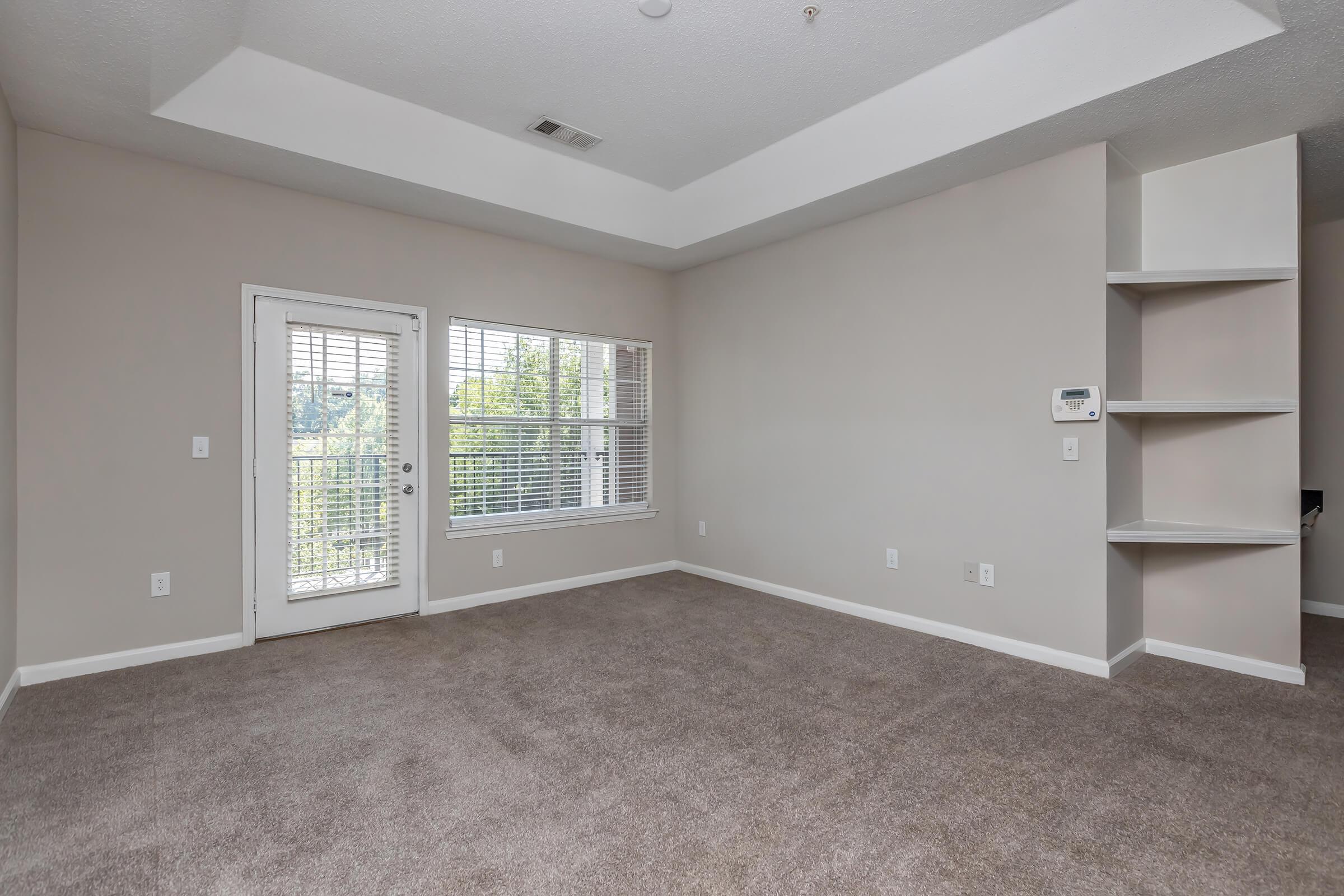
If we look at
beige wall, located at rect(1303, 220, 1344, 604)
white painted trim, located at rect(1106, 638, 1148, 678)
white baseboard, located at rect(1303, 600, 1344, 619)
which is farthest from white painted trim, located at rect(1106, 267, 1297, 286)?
white baseboard, located at rect(1303, 600, 1344, 619)

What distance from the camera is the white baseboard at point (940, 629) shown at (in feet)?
10.4

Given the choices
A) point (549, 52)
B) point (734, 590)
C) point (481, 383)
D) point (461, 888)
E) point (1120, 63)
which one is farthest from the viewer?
point (734, 590)

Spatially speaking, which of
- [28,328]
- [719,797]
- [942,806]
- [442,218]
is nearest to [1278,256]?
[942,806]

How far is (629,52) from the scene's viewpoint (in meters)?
2.95

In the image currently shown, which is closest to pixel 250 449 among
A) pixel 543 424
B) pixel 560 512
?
pixel 543 424

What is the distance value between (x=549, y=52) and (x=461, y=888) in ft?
10.4

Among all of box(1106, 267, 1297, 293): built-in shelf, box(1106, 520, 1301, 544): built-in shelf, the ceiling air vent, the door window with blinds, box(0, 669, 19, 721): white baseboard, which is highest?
the ceiling air vent

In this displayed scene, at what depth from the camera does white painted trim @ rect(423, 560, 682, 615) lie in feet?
14.0

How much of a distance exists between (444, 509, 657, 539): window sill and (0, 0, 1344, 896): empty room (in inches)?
1.4

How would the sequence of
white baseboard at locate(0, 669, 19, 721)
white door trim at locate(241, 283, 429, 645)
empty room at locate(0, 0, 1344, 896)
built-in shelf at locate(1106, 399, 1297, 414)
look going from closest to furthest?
empty room at locate(0, 0, 1344, 896)
white baseboard at locate(0, 669, 19, 721)
built-in shelf at locate(1106, 399, 1297, 414)
white door trim at locate(241, 283, 429, 645)

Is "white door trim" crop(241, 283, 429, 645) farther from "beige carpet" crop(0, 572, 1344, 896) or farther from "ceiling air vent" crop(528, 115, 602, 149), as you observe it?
"ceiling air vent" crop(528, 115, 602, 149)

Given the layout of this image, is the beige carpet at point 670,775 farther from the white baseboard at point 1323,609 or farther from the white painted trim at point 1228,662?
the white baseboard at point 1323,609

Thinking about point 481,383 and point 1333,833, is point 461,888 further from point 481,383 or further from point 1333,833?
point 481,383

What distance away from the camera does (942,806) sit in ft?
6.57
